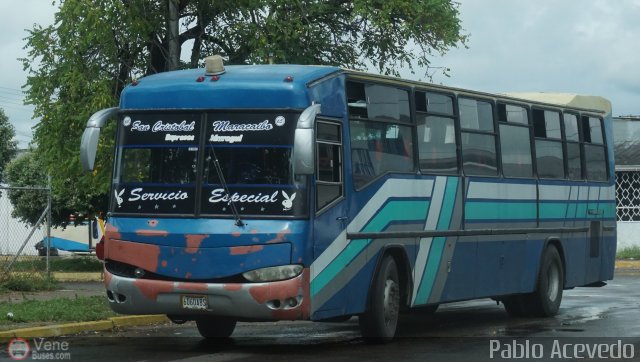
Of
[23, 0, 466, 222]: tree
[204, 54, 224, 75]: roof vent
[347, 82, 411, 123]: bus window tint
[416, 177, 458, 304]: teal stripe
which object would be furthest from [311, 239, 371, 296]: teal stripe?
[23, 0, 466, 222]: tree

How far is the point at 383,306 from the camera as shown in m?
13.7

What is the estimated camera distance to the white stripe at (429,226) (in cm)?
1461

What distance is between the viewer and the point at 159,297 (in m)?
12.4

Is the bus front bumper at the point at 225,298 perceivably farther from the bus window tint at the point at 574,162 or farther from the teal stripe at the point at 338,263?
the bus window tint at the point at 574,162

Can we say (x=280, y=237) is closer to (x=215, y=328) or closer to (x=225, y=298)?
(x=225, y=298)

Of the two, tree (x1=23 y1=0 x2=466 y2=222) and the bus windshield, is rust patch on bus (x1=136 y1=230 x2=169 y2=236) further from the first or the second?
tree (x1=23 y1=0 x2=466 y2=222)

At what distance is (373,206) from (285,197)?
1.72 m

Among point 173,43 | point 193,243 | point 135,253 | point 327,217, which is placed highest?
point 173,43

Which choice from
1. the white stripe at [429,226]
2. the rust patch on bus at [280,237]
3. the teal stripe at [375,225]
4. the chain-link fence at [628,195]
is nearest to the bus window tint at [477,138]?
the white stripe at [429,226]

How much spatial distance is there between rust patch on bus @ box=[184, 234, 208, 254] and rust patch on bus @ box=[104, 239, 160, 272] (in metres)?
0.39

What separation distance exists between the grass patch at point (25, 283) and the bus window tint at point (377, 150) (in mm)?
9405

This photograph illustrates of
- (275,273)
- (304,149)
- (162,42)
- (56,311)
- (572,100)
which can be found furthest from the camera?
(162,42)

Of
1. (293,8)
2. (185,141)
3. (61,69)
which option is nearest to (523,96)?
(185,141)

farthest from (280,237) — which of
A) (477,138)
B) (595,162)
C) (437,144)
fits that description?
(595,162)
